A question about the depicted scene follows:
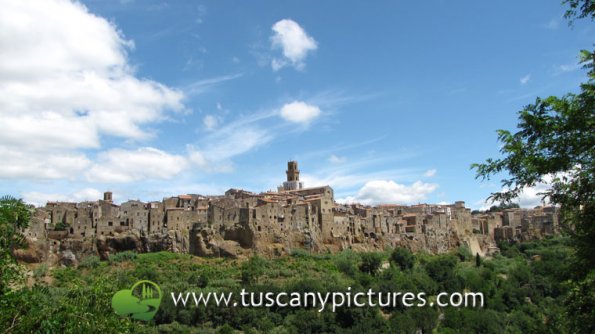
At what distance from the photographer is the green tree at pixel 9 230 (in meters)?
7.86

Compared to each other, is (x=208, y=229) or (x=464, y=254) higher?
(x=208, y=229)

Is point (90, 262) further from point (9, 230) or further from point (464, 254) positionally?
point (464, 254)

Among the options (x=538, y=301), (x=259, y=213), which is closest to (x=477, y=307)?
(x=538, y=301)

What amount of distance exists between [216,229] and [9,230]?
4053 centimetres

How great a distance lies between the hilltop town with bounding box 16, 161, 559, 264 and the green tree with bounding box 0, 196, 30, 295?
3395 cm

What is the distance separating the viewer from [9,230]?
26.4 ft

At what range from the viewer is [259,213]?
163ft

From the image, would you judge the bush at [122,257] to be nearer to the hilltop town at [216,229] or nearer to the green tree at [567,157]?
the hilltop town at [216,229]

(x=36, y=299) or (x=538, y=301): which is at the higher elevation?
(x=36, y=299)

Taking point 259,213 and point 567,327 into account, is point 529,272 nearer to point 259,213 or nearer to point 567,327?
point 259,213

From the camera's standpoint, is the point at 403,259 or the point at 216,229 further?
the point at 403,259

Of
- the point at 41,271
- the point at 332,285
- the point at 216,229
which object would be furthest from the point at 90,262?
the point at 332,285

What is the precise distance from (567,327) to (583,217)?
6.88 ft

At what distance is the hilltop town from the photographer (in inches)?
1718
